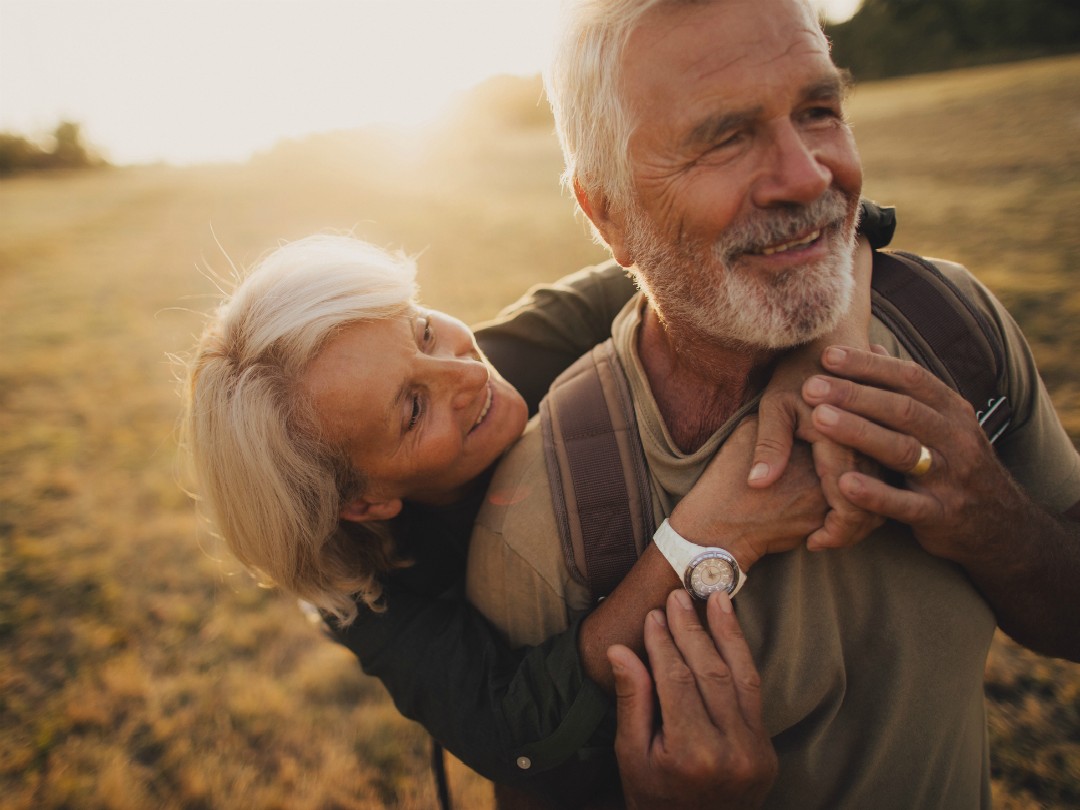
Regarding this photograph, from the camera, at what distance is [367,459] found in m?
2.05

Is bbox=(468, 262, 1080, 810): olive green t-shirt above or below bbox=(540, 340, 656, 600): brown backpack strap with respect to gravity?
below

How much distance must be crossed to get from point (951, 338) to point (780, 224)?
54 cm

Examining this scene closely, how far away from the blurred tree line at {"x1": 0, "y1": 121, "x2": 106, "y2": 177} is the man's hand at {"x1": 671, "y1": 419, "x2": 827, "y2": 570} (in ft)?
161

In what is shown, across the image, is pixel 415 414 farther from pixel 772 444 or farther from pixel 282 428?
pixel 772 444

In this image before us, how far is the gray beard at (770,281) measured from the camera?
5.17 ft

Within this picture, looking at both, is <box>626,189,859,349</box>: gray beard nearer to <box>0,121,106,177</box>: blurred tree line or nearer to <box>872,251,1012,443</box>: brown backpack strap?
<box>872,251,1012,443</box>: brown backpack strap

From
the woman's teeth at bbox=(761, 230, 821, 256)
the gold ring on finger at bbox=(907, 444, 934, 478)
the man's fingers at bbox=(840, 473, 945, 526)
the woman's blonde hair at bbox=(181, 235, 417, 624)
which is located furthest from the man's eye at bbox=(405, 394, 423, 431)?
the gold ring on finger at bbox=(907, 444, 934, 478)

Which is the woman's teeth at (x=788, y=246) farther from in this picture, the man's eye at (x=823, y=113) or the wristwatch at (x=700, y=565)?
the wristwatch at (x=700, y=565)

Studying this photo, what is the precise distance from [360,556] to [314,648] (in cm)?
230

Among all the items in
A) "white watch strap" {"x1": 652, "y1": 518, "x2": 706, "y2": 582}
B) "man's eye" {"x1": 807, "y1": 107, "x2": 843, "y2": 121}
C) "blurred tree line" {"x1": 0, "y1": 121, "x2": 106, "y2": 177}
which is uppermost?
"blurred tree line" {"x1": 0, "y1": 121, "x2": 106, "y2": 177}

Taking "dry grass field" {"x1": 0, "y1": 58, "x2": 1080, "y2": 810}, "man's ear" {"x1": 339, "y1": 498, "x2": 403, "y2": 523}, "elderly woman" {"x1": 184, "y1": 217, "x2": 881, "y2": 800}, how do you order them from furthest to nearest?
"dry grass field" {"x1": 0, "y1": 58, "x2": 1080, "y2": 810} < "man's ear" {"x1": 339, "y1": 498, "x2": 403, "y2": 523} < "elderly woman" {"x1": 184, "y1": 217, "x2": 881, "y2": 800}

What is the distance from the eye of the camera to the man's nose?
1.51m

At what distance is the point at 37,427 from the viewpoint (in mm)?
7176

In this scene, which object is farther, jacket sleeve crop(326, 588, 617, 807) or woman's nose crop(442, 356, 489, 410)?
woman's nose crop(442, 356, 489, 410)
